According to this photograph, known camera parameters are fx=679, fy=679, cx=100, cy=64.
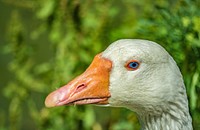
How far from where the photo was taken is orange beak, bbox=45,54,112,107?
2889mm

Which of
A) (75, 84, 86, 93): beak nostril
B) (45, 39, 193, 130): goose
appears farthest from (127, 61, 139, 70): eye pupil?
(75, 84, 86, 93): beak nostril

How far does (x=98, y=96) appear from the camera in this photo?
292cm

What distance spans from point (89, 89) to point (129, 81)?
0.57ft

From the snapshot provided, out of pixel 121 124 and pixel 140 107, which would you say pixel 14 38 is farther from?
pixel 140 107

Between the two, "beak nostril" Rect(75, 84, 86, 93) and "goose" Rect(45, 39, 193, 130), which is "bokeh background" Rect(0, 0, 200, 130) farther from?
"beak nostril" Rect(75, 84, 86, 93)

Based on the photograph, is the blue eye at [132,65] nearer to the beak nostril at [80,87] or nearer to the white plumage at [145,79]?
the white plumage at [145,79]

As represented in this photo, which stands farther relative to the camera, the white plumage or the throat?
the throat

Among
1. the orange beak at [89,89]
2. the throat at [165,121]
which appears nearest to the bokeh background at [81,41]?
the throat at [165,121]

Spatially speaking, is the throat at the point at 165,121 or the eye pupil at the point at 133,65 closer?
the eye pupil at the point at 133,65

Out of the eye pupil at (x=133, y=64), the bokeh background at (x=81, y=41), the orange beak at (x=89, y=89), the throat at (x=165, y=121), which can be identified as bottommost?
the throat at (x=165, y=121)

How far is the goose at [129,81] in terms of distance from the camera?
289 cm

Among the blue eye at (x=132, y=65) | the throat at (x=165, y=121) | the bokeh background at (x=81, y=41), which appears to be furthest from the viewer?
the bokeh background at (x=81, y=41)

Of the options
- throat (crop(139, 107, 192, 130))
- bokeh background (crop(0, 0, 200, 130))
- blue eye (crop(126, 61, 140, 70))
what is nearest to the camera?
blue eye (crop(126, 61, 140, 70))

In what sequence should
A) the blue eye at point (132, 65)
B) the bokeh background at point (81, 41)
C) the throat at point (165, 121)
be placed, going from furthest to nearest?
the bokeh background at point (81, 41) → the throat at point (165, 121) → the blue eye at point (132, 65)
